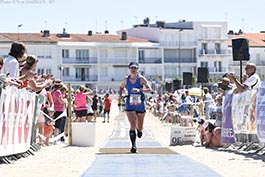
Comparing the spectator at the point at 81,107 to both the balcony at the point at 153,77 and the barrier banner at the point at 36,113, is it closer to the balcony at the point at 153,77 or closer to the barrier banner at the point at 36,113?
the barrier banner at the point at 36,113

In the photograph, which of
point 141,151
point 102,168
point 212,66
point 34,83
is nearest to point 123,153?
point 141,151

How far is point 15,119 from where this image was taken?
14859 millimetres

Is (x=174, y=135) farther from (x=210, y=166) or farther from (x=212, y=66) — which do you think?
(x=212, y=66)

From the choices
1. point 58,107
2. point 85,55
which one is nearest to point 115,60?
point 85,55

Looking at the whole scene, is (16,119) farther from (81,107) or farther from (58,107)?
(81,107)

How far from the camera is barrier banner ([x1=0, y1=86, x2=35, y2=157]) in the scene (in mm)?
13656

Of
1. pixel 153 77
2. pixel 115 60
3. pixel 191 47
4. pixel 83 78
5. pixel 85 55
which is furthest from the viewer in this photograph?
pixel 191 47

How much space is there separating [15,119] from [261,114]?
479 cm

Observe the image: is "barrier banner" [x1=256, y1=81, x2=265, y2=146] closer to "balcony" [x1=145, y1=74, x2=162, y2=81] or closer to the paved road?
the paved road

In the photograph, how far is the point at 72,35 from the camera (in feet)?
432

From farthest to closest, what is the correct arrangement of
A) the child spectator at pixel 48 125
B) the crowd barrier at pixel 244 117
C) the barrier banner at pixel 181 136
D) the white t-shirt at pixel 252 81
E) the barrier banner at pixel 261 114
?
the barrier banner at pixel 181 136 < the child spectator at pixel 48 125 < the white t-shirt at pixel 252 81 < the crowd barrier at pixel 244 117 < the barrier banner at pixel 261 114

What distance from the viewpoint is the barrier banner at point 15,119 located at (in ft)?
44.8

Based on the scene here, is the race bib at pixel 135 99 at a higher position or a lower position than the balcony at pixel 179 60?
lower

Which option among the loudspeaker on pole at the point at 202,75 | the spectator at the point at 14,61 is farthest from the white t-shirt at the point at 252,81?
the loudspeaker on pole at the point at 202,75
